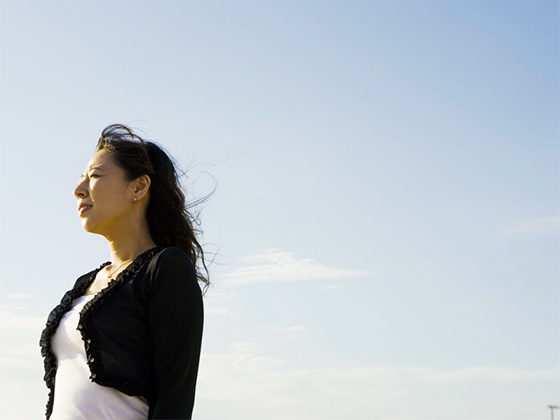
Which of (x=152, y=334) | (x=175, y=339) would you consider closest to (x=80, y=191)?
(x=152, y=334)

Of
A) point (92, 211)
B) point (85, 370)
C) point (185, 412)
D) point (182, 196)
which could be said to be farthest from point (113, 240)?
point (185, 412)

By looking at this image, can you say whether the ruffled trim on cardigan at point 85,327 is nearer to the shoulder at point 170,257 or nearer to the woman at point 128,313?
the woman at point 128,313

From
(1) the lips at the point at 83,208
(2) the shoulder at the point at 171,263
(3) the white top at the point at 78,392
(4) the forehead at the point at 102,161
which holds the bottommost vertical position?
(3) the white top at the point at 78,392

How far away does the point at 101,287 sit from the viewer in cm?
348

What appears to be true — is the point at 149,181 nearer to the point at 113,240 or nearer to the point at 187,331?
the point at 113,240

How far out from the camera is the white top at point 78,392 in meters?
3.03

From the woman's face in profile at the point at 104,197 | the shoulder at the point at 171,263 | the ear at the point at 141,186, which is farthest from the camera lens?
the ear at the point at 141,186

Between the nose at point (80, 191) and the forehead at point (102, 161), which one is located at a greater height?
the forehead at point (102, 161)

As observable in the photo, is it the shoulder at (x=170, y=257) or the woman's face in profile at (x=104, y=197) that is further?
the woman's face in profile at (x=104, y=197)

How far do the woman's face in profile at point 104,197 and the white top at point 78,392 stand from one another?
41cm

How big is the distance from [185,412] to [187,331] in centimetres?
34

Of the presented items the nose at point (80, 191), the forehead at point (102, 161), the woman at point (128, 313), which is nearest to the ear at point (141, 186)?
the woman at point (128, 313)

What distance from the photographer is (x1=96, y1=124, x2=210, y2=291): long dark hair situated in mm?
3643

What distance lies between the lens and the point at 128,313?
3156 mm
